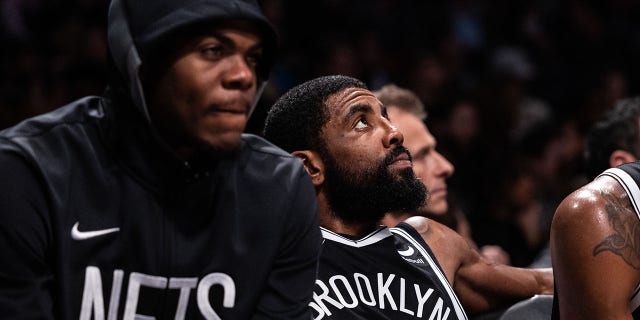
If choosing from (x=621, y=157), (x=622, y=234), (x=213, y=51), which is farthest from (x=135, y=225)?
(x=621, y=157)

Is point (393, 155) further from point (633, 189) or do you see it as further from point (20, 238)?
point (20, 238)

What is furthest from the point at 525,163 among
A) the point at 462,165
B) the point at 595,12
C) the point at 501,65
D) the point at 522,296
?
the point at 522,296

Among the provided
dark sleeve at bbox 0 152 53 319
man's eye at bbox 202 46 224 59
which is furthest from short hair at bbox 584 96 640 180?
dark sleeve at bbox 0 152 53 319

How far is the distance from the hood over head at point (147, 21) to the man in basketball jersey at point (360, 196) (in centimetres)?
106

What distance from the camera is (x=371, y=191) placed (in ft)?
8.68

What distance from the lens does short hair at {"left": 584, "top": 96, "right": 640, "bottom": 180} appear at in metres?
3.23

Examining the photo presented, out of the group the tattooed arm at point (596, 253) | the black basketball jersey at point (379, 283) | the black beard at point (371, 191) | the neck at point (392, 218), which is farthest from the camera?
the neck at point (392, 218)

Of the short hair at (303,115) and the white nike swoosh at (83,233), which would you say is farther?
the short hair at (303,115)

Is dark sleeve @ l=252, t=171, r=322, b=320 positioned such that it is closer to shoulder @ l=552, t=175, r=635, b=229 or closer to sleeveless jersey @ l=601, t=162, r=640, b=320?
shoulder @ l=552, t=175, r=635, b=229

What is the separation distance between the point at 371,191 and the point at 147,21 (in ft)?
3.92

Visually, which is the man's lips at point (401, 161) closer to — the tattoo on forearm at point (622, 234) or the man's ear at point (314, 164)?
the man's ear at point (314, 164)

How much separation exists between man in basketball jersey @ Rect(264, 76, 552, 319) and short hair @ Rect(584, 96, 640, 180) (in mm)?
876

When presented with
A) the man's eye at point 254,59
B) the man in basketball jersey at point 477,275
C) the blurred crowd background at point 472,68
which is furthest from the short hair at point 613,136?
the man's eye at point 254,59

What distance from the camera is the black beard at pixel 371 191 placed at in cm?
263
